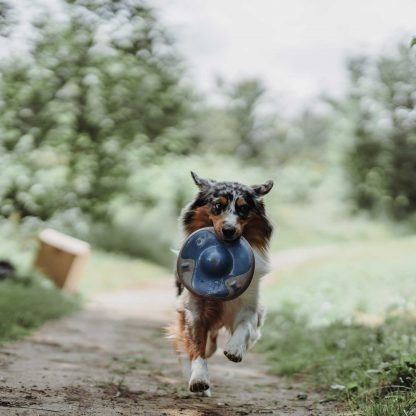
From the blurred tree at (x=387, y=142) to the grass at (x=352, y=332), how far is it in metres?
16.4

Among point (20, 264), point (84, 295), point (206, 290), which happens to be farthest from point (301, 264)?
point (206, 290)

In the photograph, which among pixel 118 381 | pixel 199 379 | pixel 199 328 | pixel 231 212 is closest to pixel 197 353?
pixel 199 328

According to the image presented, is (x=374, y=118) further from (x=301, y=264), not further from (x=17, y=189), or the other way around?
(x=17, y=189)

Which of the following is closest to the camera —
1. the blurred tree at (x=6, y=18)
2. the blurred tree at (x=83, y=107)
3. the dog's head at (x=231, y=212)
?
the dog's head at (x=231, y=212)

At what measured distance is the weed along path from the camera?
13.4 ft

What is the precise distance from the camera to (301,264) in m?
18.8

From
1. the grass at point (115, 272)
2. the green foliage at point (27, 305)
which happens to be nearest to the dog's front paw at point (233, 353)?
the green foliage at point (27, 305)

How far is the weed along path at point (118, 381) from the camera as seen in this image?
407 cm

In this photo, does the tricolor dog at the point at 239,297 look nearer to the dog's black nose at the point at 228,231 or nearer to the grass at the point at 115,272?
the dog's black nose at the point at 228,231

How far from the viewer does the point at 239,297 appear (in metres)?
4.99

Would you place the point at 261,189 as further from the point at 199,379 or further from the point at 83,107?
the point at 83,107

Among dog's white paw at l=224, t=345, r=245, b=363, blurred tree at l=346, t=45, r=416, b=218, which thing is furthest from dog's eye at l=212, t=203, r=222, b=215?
blurred tree at l=346, t=45, r=416, b=218

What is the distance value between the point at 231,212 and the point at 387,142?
2975cm

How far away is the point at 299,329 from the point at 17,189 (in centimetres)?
817
